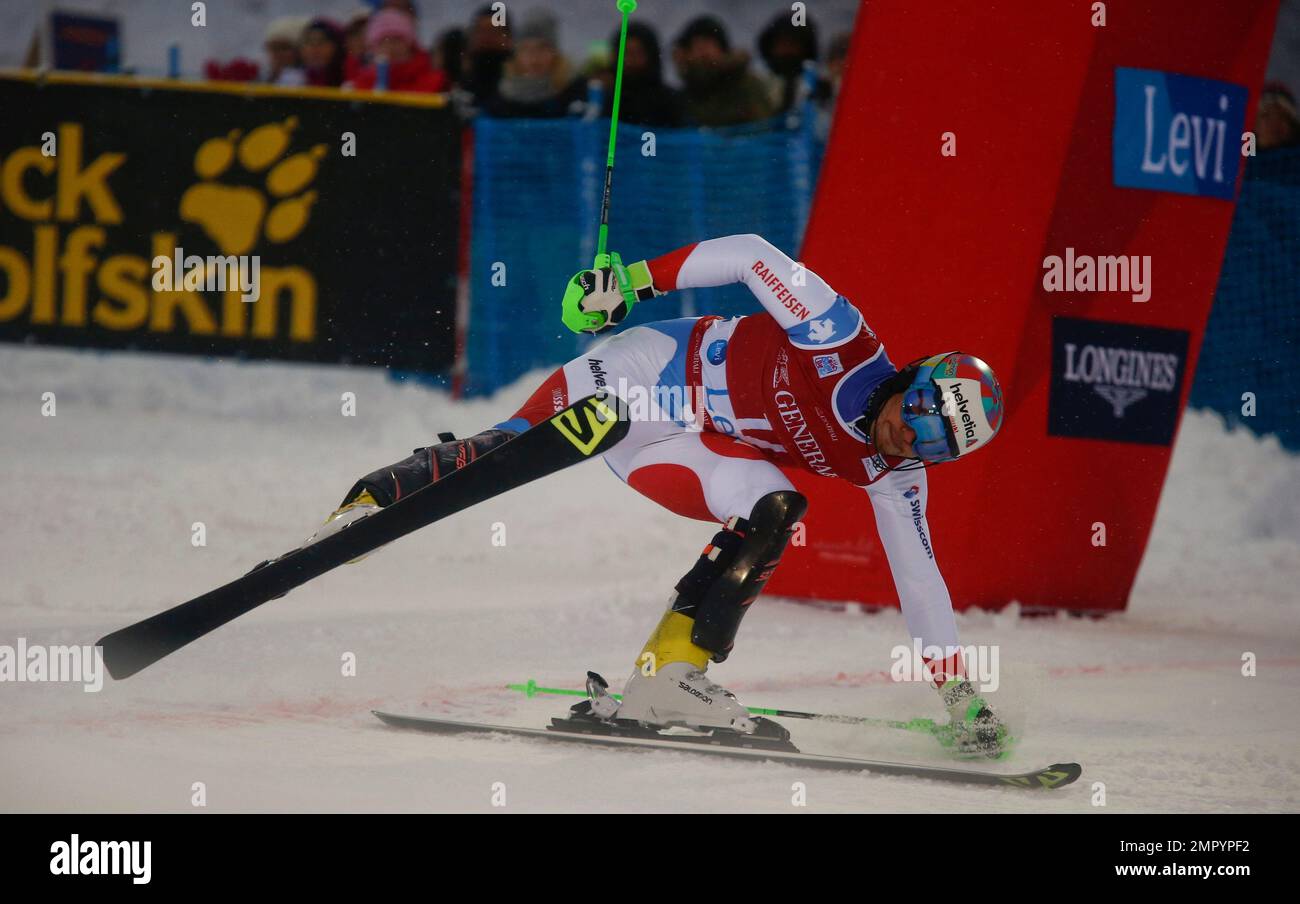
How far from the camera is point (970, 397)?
3629 millimetres

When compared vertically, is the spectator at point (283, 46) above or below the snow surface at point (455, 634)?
above

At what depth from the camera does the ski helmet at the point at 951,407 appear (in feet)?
11.9

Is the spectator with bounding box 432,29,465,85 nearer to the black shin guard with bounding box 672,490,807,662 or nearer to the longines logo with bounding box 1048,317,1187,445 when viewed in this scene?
the longines logo with bounding box 1048,317,1187,445

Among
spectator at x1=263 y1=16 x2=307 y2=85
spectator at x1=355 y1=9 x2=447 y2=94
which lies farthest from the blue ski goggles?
spectator at x1=263 y1=16 x2=307 y2=85

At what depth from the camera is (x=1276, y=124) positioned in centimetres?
864

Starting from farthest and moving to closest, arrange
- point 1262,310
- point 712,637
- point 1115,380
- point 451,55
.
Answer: point 451,55
point 1262,310
point 1115,380
point 712,637

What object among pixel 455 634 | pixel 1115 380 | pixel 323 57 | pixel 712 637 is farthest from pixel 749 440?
pixel 323 57

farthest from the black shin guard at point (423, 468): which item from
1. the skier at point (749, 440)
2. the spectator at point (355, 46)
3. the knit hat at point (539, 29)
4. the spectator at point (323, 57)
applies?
the spectator at point (323, 57)

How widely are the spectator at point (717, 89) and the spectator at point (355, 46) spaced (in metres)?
2.11

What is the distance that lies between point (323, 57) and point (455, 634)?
5379 millimetres

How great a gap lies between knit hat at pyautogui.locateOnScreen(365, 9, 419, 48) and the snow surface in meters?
2.10

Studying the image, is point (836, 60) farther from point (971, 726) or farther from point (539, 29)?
point (971, 726)

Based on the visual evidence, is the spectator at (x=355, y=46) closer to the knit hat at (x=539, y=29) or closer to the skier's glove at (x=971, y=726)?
the knit hat at (x=539, y=29)

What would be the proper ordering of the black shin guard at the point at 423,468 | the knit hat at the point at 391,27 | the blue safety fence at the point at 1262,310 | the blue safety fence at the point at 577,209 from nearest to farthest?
the black shin guard at the point at 423,468 < the blue safety fence at the point at 1262,310 < the blue safety fence at the point at 577,209 < the knit hat at the point at 391,27
